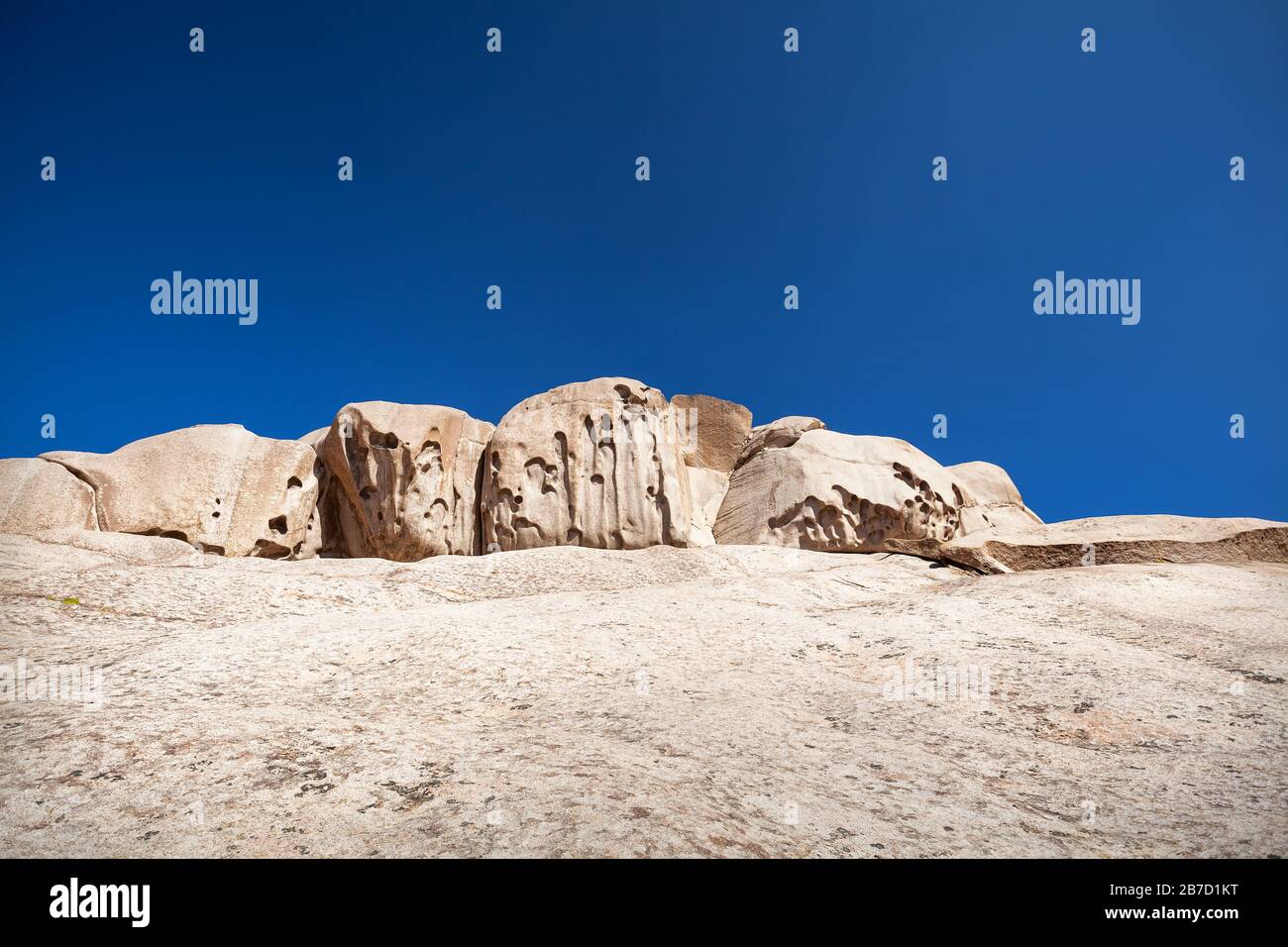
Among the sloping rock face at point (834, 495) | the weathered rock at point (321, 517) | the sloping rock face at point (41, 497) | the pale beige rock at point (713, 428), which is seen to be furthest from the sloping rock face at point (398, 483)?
the pale beige rock at point (713, 428)

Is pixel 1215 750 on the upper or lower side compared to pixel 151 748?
lower

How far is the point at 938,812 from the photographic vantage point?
7.82 feet

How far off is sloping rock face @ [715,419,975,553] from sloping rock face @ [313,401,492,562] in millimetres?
5369

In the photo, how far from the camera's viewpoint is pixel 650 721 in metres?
3.24

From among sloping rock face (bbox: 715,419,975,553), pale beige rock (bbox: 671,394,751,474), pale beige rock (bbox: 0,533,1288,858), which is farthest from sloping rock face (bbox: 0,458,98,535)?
pale beige rock (bbox: 671,394,751,474)

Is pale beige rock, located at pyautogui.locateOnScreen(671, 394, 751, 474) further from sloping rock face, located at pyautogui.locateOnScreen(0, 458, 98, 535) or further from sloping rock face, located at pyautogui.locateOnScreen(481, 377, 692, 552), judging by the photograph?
sloping rock face, located at pyautogui.locateOnScreen(0, 458, 98, 535)

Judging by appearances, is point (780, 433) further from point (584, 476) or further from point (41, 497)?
point (41, 497)

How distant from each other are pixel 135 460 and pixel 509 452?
5.49m

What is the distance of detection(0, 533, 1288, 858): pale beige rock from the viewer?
2.10 meters

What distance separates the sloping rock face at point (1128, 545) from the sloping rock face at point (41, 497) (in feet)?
38.2

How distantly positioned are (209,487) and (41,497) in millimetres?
1923

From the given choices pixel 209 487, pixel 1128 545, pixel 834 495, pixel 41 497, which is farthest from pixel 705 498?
pixel 41 497
